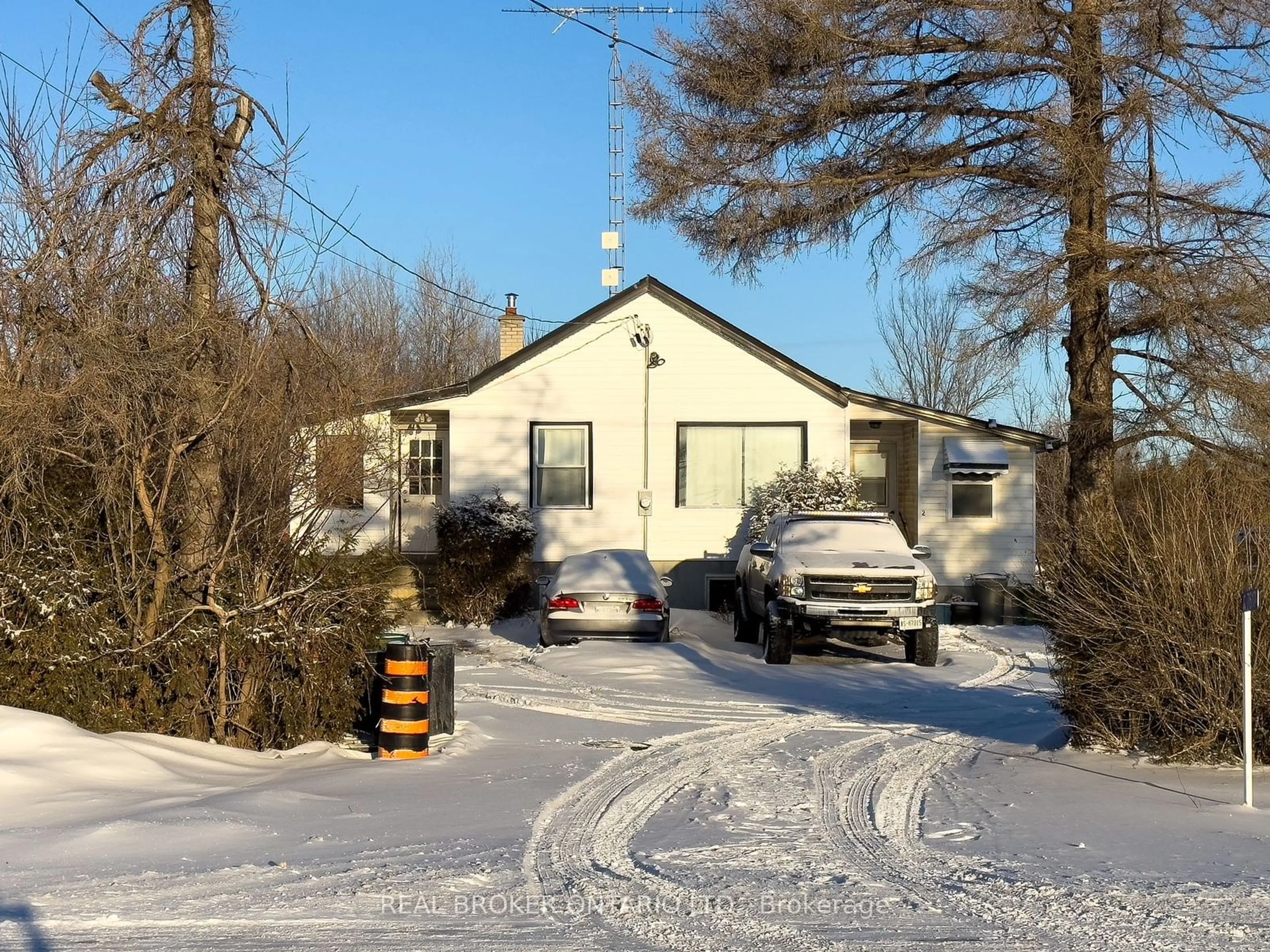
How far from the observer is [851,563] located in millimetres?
16672

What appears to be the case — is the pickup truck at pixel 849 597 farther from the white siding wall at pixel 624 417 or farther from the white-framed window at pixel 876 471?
the white-framed window at pixel 876 471

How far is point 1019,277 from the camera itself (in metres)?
15.8

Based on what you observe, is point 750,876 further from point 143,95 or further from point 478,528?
point 478,528

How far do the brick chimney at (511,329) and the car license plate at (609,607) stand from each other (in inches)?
435

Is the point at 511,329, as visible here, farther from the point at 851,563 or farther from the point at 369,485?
the point at 369,485

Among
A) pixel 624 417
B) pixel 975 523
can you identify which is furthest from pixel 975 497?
pixel 624 417

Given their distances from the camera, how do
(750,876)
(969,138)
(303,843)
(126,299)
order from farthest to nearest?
(969,138) < (126,299) < (303,843) < (750,876)

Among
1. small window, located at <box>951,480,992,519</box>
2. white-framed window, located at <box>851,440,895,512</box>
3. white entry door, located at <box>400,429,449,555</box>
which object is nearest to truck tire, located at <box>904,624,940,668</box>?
small window, located at <box>951,480,992,519</box>

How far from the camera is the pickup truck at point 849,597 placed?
1612 centimetres

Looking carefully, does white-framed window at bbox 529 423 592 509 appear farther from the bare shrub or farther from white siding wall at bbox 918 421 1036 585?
the bare shrub

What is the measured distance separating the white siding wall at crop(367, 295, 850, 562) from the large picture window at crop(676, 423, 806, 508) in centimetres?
19

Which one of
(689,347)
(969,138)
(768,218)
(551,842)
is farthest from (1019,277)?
(551,842)

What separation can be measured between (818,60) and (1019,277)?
12.5 ft

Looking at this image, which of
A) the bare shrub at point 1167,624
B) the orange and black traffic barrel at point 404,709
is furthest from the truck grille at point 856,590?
the orange and black traffic barrel at point 404,709
